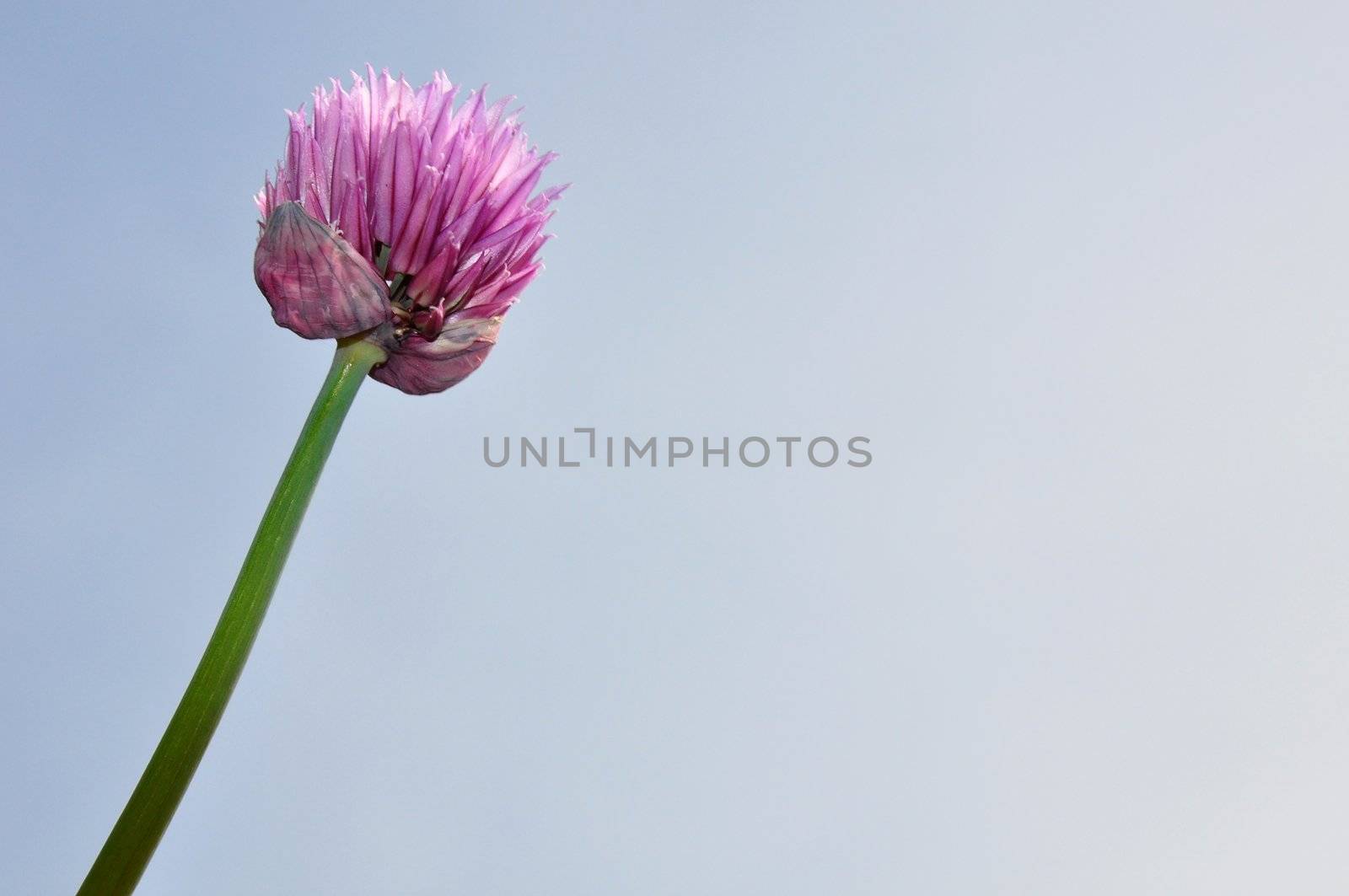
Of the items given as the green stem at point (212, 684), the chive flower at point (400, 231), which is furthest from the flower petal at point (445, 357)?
the green stem at point (212, 684)

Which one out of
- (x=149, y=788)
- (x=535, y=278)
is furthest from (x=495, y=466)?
(x=149, y=788)

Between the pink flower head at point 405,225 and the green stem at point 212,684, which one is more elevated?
the pink flower head at point 405,225

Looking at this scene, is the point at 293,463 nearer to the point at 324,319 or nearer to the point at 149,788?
the point at 324,319

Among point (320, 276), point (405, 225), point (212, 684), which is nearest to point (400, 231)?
point (405, 225)

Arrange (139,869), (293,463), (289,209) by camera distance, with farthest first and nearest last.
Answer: (289,209) < (293,463) < (139,869)

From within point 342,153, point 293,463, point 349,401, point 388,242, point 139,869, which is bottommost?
point 139,869

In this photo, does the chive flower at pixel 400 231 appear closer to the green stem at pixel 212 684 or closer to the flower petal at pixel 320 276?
the flower petal at pixel 320 276

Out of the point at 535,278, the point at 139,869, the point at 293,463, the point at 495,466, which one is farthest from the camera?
the point at 495,466

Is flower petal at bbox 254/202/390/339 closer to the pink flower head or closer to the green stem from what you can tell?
the pink flower head

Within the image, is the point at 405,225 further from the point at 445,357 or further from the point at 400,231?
the point at 445,357
